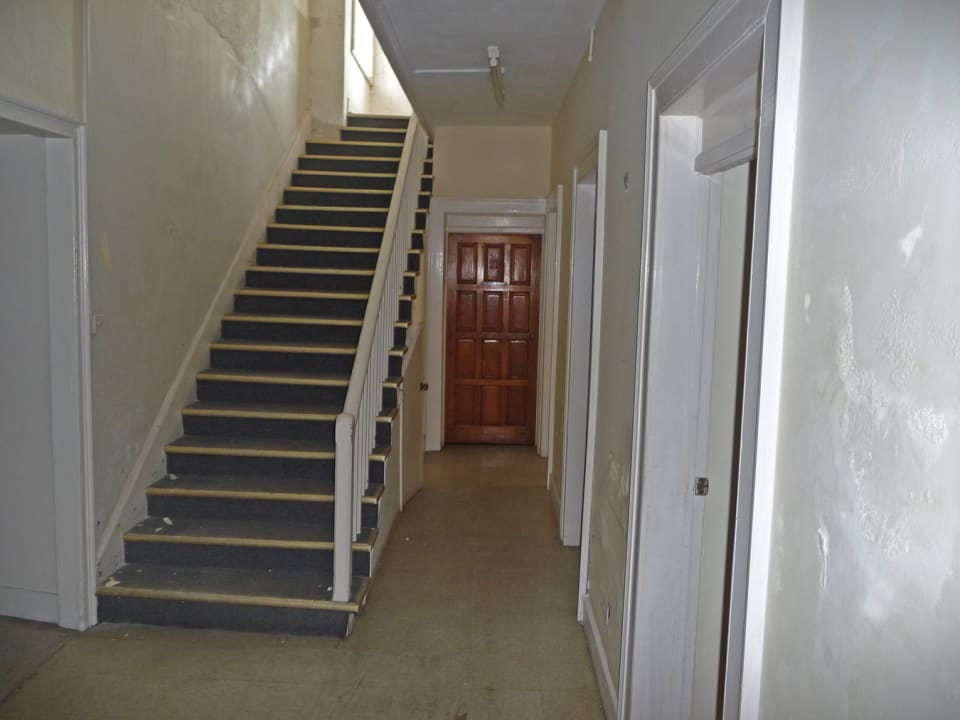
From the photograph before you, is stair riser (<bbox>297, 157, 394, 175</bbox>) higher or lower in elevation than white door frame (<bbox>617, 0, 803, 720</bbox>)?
higher

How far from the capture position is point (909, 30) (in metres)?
0.87

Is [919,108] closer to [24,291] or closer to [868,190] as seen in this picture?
[868,190]

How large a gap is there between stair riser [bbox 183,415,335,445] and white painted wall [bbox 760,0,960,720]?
10.3 ft

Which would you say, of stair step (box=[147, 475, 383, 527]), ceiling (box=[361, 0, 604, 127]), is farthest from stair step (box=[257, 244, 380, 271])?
stair step (box=[147, 475, 383, 527])

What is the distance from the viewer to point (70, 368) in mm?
2982

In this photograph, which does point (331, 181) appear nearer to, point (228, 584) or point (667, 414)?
point (228, 584)

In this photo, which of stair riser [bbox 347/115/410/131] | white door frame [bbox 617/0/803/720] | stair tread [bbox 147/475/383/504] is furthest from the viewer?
stair riser [bbox 347/115/410/131]

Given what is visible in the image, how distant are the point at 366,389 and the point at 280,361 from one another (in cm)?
116

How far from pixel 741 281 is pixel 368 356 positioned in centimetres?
184

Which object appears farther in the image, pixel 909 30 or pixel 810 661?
pixel 810 661

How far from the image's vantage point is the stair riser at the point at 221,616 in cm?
318

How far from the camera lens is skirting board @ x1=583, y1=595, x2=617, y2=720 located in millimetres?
2557

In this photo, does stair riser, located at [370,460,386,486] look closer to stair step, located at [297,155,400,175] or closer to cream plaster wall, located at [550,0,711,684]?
cream plaster wall, located at [550,0,711,684]

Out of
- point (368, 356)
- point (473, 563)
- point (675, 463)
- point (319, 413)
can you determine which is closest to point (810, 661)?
Answer: point (675, 463)
